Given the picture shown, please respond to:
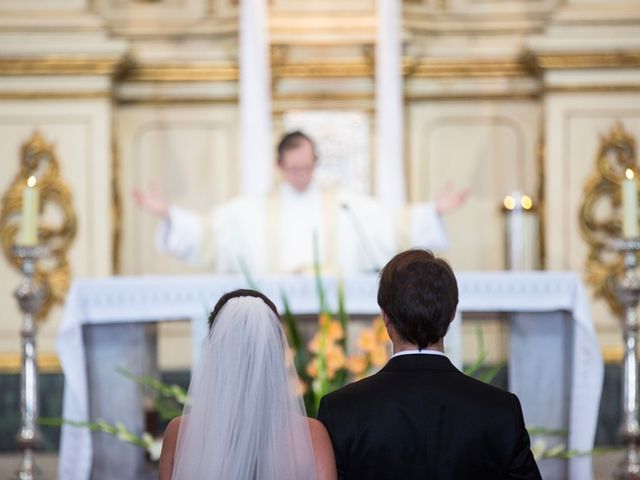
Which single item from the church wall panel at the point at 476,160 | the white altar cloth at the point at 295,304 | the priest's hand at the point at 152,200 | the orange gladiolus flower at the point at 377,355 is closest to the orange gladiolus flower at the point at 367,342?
the orange gladiolus flower at the point at 377,355

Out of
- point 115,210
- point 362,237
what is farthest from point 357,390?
point 115,210

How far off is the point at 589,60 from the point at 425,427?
19.5 ft

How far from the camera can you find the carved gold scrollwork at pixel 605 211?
8.27 meters

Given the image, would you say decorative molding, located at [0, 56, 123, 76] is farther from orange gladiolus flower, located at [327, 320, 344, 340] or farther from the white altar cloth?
orange gladiolus flower, located at [327, 320, 344, 340]

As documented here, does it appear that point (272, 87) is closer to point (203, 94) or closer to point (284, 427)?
point (203, 94)

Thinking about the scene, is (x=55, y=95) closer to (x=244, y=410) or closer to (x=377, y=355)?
(x=377, y=355)

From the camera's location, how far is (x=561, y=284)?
19.8 ft

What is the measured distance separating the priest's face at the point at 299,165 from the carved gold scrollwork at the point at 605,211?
2087 mm

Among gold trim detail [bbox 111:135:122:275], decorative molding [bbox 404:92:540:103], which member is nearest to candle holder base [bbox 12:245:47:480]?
gold trim detail [bbox 111:135:122:275]

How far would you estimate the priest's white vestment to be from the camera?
6.90 m

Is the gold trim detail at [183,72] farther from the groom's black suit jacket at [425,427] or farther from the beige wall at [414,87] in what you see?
the groom's black suit jacket at [425,427]

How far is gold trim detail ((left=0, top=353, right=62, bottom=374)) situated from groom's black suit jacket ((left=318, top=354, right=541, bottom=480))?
219 inches

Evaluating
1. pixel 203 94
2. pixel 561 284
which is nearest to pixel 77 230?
pixel 203 94

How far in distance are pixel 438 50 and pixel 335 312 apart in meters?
3.24
